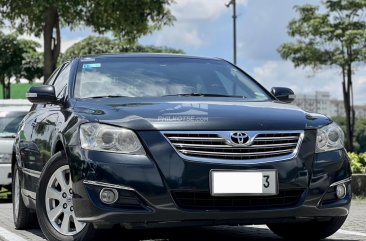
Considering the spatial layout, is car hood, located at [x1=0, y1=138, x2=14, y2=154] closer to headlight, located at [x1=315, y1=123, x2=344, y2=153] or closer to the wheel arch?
the wheel arch

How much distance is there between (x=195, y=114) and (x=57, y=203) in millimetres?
1376

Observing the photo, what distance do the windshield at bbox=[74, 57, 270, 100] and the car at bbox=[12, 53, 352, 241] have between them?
1.01 ft

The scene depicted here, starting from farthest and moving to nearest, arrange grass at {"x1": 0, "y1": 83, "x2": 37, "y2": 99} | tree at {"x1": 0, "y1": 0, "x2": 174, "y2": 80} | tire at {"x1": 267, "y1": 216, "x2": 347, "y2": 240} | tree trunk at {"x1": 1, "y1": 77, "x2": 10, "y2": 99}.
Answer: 1. grass at {"x1": 0, "y1": 83, "x2": 37, "y2": 99}
2. tree trunk at {"x1": 1, "y1": 77, "x2": 10, "y2": 99}
3. tree at {"x1": 0, "y1": 0, "x2": 174, "y2": 80}
4. tire at {"x1": 267, "y1": 216, "x2": 347, "y2": 240}

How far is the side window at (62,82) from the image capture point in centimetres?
708

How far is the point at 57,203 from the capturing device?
250 inches

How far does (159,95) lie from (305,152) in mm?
1439

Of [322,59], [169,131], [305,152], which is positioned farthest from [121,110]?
[322,59]

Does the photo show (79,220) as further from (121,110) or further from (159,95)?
(159,95)

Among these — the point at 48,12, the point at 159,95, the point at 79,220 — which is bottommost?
the point at 79,220

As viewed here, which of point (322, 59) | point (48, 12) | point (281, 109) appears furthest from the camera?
point (322, 59)

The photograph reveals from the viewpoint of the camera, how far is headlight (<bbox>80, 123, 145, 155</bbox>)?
218 inches

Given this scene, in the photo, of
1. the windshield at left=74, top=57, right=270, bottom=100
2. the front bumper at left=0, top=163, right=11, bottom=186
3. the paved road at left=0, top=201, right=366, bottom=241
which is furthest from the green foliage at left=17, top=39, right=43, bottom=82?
the windshield at left=74, top=57, right=270, bottom=100

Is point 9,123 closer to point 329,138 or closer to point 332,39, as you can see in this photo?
point 329,138

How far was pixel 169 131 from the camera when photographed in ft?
18.2
